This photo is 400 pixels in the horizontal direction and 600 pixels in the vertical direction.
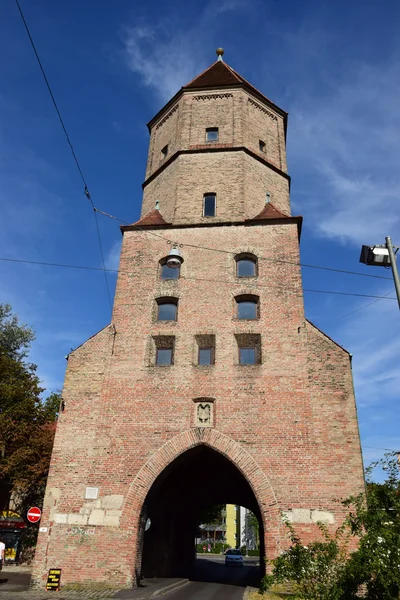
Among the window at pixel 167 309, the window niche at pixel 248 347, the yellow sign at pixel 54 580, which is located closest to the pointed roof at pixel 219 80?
the window at pixel 167 309

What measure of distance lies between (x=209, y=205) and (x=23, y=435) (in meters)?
14.2

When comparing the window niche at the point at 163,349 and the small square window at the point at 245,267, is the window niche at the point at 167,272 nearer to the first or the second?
the small square window at the point at 245,267

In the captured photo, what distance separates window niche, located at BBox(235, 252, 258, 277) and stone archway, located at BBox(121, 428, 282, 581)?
599cm

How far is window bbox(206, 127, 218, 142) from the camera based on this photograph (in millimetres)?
20950

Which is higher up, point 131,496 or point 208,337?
point 208,337

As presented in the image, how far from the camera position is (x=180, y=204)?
19062mm

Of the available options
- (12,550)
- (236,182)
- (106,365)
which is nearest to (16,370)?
(12,550)

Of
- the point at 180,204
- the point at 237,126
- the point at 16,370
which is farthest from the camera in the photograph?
the point at 16,370

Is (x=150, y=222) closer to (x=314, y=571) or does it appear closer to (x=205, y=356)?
(x=205, y=356)

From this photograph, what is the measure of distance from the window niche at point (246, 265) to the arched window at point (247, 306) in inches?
40.2

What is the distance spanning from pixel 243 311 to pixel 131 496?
705 centimetres

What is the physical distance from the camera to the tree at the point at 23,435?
71.2ft

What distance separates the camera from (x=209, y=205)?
19.2 meters

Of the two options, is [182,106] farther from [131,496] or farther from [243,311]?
[131,496]
